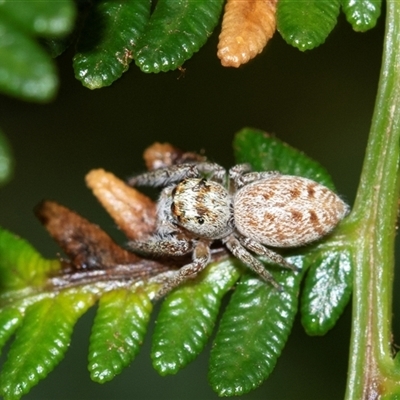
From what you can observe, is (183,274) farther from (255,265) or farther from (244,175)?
(244,175)

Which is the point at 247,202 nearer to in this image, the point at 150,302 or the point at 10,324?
the point at 150,302

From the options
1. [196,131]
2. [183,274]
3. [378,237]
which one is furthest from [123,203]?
[196,131]

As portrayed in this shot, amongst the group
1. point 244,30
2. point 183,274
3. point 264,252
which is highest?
point 244,30

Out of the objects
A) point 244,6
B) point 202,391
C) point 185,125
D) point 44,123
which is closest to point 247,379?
point 244,6

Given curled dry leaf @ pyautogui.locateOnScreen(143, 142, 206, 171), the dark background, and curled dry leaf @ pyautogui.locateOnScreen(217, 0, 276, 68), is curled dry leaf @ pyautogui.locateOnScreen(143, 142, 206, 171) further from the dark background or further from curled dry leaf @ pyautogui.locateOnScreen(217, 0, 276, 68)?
the dark background

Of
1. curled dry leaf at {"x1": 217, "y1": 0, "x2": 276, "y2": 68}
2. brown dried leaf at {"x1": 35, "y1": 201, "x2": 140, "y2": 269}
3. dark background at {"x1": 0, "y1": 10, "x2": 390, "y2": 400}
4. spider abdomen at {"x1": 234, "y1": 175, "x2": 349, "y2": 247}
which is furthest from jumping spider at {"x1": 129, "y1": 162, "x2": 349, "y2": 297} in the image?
dark background at {"x1": 0, "y1": 10, "x2": 390, "y2": 400}

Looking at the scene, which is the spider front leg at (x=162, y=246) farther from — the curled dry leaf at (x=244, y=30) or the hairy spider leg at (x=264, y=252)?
the curled dry leaf at (x=244, y=30)
